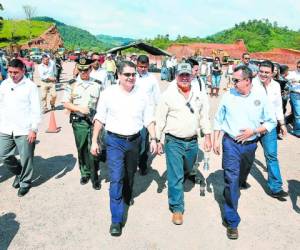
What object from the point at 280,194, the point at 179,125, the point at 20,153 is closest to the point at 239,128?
the point at 179,125

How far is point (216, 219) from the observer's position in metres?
4.66

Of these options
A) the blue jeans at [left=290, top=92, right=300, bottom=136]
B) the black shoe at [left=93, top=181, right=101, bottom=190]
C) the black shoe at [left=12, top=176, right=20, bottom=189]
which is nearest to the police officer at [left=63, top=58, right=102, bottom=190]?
the black shoe at [left=93, top=181, right=101, bottom=190]

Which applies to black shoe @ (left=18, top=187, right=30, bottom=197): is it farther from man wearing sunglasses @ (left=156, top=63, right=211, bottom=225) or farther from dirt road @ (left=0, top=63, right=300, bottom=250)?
man wearing sunglasses @ (left=156, top=63, right=211, bottom=225)

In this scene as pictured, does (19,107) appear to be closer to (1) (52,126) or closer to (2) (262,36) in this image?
(1) (52,126)

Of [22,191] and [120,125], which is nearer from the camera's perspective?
[120,125]

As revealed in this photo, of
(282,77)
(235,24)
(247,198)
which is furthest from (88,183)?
(235,24)

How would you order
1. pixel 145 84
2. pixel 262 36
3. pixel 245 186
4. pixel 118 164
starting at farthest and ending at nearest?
pixel 262 36
pixel 145 84
pixel 245 186
pixel 118 164

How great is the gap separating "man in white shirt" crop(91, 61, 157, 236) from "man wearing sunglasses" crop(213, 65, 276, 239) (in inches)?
44.5

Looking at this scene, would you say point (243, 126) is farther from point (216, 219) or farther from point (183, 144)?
point (216, 219)

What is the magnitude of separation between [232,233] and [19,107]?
11.7 ft

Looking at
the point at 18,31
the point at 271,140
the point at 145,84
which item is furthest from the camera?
the point at 18,31

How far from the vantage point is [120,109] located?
13.9 feet

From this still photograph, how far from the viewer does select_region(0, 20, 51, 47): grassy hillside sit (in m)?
97.4

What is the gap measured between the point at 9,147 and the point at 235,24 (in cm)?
11913
